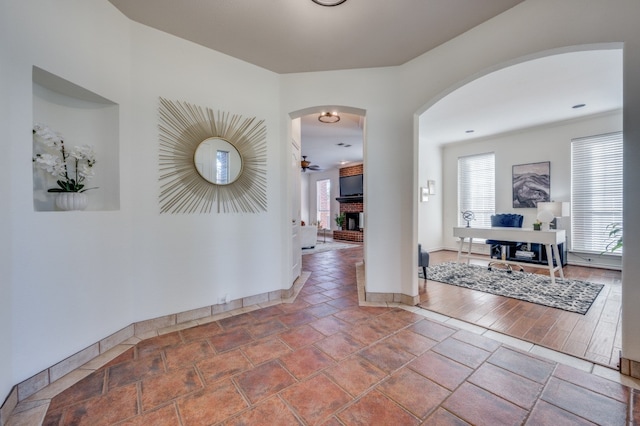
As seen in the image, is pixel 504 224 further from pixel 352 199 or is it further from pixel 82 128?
pixel 82 128

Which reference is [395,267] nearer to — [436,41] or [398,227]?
[398,227]

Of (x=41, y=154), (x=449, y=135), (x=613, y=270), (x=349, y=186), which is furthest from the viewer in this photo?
(x=349, y=186)

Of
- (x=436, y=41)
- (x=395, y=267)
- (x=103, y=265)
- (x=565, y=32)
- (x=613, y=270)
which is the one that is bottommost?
(x=613, y=270)

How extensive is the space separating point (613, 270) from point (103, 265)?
7.27 metres

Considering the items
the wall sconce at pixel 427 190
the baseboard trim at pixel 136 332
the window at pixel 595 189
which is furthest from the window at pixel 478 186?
the baseboard trim at pixel 136 332

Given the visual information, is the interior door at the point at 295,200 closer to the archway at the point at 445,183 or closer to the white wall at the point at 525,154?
the archway at the point at 445,183

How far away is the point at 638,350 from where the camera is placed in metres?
1.63

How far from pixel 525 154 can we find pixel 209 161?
20.6ft

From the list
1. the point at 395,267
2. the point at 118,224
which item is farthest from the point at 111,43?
the point at 395,267

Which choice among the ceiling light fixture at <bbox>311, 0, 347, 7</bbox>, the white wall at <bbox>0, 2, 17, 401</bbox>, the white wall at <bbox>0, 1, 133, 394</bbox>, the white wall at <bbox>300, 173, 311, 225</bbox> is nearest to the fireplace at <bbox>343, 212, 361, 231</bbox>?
the white wall at <bbox>300, 173, 311, 225</bbox>

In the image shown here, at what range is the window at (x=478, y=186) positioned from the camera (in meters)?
6.12

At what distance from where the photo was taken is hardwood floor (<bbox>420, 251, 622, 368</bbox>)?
203 cm

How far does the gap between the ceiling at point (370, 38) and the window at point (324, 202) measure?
6797 mm

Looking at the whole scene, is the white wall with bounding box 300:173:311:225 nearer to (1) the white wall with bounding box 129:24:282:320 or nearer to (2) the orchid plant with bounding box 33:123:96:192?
(1) the white wall with bounding box 129:24:282:320
